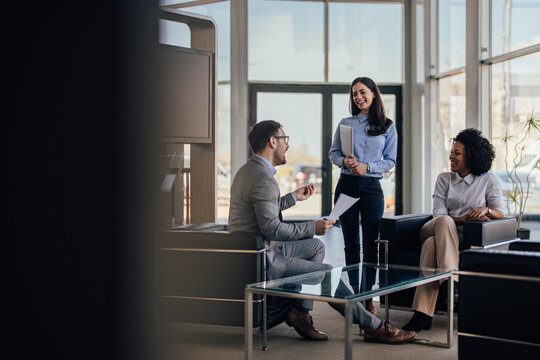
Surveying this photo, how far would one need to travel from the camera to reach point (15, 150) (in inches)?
9.8

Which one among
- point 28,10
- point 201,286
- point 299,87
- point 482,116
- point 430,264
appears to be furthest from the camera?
point 299,87

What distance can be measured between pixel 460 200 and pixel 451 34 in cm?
501

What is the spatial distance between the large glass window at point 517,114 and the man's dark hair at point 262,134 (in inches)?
145

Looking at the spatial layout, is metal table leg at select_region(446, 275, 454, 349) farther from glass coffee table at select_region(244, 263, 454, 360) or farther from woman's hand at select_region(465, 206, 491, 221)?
woman's hand at select_region(465, 206, 491, 221)

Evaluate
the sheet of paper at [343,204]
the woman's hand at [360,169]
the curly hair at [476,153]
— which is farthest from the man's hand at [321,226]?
the curly hair at [476,153]

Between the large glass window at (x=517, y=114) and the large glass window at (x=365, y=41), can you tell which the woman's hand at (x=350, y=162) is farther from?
the large glass window at (x=365, y=41)

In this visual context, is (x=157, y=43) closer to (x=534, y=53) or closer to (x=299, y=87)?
(x=534, y=53)

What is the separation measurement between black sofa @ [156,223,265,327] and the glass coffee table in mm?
174

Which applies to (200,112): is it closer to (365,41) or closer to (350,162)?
(350,162)

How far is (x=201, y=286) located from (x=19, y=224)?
3.22 meters

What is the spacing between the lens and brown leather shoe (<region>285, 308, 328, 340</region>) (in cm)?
345

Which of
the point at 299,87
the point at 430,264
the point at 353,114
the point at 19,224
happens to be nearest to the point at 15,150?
the point at 19,224

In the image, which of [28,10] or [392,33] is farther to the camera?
[392,33]

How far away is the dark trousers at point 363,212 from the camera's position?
4059mm
